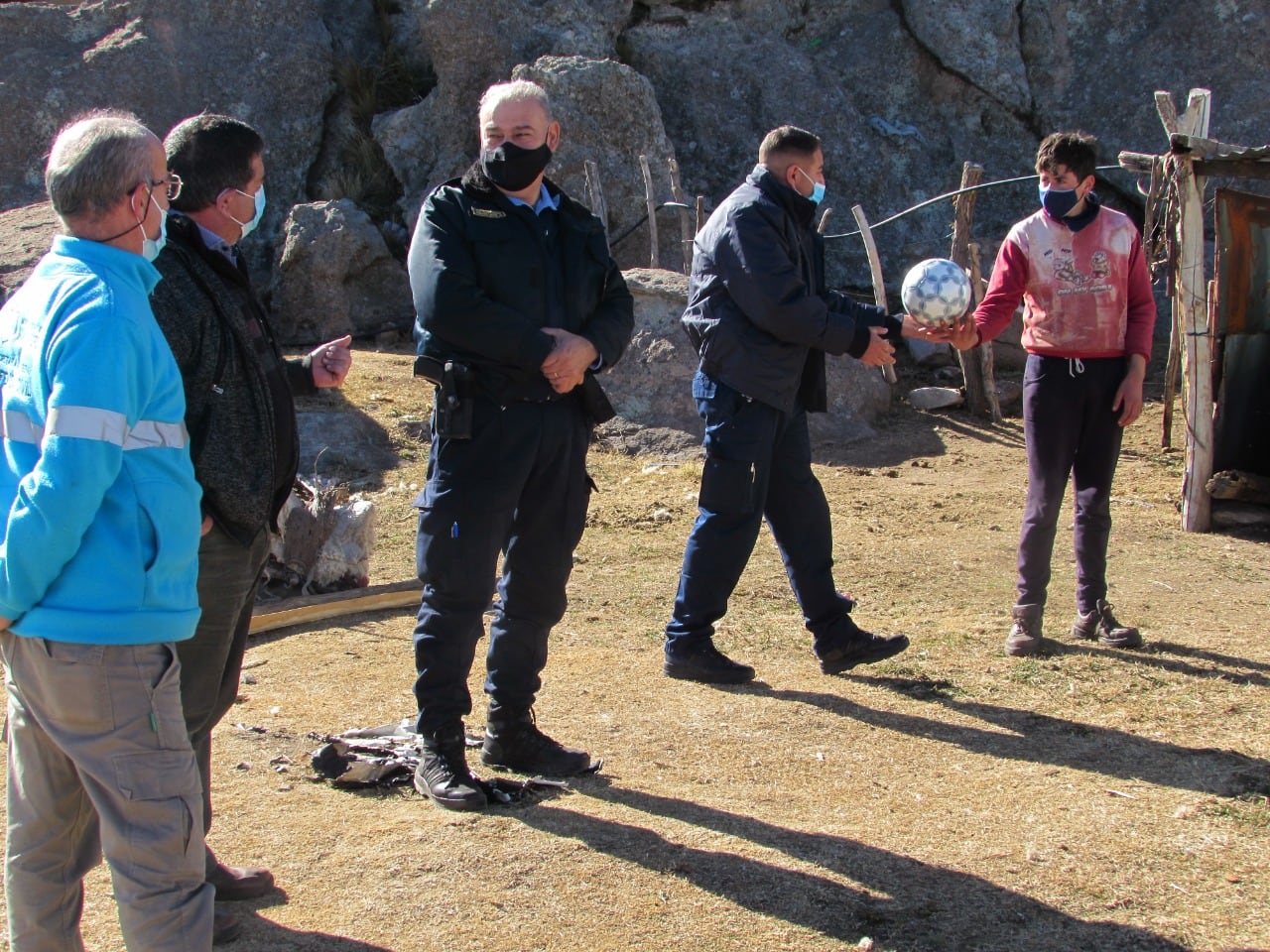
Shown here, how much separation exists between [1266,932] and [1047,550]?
230cm

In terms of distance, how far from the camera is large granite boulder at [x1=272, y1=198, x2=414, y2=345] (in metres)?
13.1

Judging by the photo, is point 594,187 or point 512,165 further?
point 594,187

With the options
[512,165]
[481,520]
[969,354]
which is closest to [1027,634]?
[481,520]

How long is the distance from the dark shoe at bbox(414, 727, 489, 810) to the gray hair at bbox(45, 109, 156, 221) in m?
1.85

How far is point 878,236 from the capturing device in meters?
15.5

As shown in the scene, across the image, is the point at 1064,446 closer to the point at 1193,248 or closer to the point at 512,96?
the point at 512,96

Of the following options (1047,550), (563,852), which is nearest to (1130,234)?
(1047,550)

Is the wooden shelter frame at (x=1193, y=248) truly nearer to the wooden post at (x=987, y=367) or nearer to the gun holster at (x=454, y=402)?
the wooden post at (x=987, y=367)

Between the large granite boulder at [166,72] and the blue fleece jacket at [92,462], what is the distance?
13.3 meters

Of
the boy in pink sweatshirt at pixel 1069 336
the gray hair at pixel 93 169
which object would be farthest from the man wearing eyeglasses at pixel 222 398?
the boy in pink sweatshirt at pixel 1069 336

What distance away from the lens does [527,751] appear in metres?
3.83

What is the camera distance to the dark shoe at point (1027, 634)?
508cm

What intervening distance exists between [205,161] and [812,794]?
7.92 ft

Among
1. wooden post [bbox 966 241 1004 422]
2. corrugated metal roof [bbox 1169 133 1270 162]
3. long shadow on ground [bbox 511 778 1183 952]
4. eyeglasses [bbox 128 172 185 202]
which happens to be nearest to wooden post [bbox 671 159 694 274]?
wooden post [bbox 966 241 1004 422]
